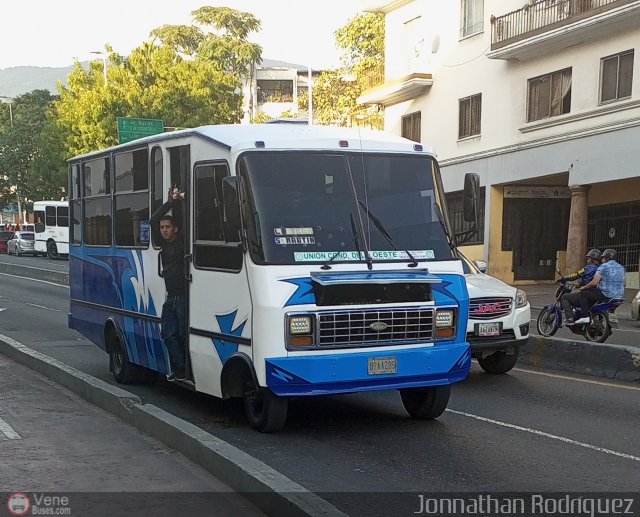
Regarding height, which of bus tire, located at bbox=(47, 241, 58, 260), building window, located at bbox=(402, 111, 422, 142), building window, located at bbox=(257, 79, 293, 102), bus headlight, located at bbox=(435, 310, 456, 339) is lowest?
bus tire, located at bbox=(47, 241, 58, 260)

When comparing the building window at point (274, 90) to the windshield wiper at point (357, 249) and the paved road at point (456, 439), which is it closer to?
the paved road at point (456, 439)

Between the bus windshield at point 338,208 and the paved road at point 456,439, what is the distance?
65.8 inches

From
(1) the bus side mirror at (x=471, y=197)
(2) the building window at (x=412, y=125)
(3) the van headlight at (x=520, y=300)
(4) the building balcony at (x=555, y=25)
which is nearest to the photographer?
(1) the bus side mirror at (x=471, y=197)

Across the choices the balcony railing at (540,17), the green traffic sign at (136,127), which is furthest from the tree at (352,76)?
the balcony railing at (540,17)

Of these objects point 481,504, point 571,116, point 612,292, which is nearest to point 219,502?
point 481,504

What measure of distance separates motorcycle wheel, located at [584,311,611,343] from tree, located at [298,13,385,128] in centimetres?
2957

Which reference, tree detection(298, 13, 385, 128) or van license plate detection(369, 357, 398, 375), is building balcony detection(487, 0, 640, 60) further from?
van license plate detection(369, 357, 398, 375)

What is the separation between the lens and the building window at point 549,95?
1052 inches

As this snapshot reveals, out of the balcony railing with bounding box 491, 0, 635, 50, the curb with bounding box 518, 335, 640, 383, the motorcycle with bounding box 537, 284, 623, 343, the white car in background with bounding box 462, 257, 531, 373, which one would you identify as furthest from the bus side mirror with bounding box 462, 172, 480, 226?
the balcony railing with bounding box 491, 0, 635, 50

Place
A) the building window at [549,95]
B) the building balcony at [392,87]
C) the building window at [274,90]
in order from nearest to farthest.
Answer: the building window at [549,95], the building balcony at [392,87], the building window at [274,90]

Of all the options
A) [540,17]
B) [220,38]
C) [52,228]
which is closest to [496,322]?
[540,17]

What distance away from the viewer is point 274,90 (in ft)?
266

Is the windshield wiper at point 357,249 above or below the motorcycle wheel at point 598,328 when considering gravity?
above

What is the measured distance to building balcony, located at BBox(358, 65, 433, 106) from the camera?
3272 cm
